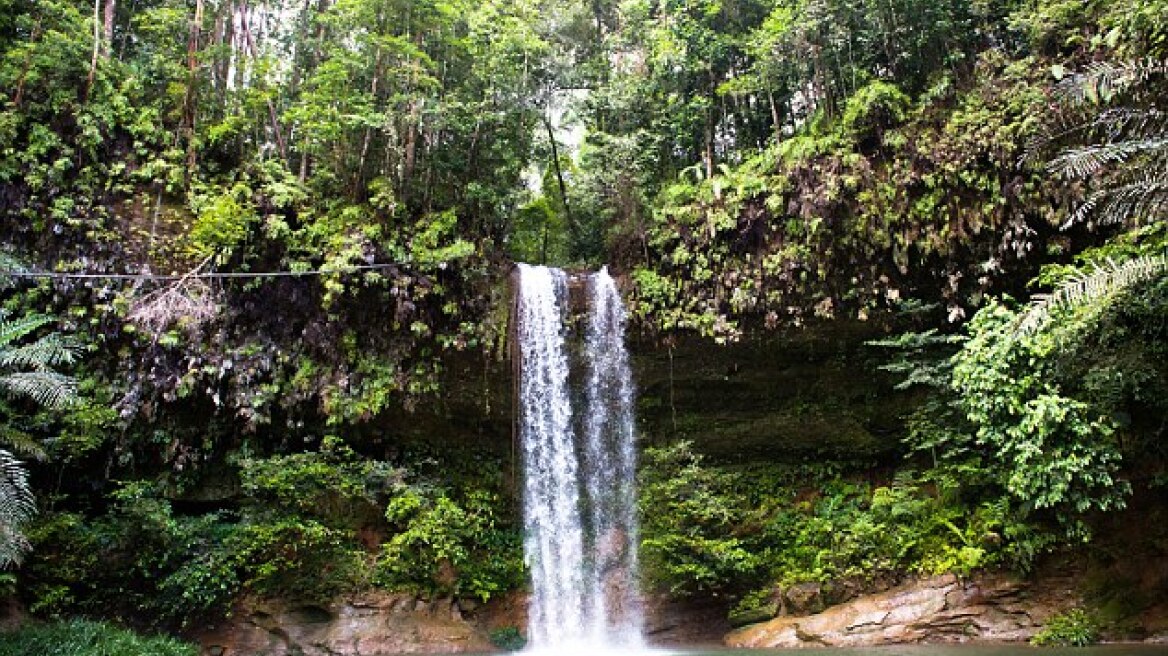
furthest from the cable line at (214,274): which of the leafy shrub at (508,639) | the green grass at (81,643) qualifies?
the leafy shrub at (508,639)

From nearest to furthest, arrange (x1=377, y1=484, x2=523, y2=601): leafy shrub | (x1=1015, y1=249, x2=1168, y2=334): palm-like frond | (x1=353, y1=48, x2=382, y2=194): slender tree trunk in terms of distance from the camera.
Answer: (x1=1015, y1=249, x2=1168, y2=334): palm-like frond < (x1=377, y1=484, x2=523, y2=601): leafy shrub < (x1=353, y1=48, x2=382, y2=194): slender tree trunk

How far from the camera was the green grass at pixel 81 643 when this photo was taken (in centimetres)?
737

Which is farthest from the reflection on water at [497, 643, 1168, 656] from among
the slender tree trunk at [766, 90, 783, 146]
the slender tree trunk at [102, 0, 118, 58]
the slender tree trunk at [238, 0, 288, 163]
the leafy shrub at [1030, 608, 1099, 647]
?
the slender tree trunk at [102, 0, 118, 58]

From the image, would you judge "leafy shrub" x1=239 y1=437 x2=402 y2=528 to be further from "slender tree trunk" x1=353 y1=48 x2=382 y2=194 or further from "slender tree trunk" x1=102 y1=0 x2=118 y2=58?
"slender tree trunk" x1=102 y1=0 x2=118 y2=58

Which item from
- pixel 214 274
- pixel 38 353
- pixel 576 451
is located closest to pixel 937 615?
pixel 576 451

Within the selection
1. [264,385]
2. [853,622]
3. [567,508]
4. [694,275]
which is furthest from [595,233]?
[853,622]

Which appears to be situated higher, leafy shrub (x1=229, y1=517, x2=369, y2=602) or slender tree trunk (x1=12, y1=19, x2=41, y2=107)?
slender tree trunk (x1=12, y1=19, x2=41, y2=107)

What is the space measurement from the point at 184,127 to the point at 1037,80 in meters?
13.5

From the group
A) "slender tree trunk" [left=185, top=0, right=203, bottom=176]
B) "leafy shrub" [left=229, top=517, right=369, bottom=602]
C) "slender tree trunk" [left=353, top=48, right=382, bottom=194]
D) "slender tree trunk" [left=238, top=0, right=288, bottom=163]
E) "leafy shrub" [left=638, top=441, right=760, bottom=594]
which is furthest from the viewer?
"slender tree trunk" [left=238, top=0, right=288, bottom=163]

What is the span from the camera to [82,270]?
10.5 m

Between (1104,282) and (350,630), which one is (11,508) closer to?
(350,630)

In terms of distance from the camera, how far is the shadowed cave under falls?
11422 mm

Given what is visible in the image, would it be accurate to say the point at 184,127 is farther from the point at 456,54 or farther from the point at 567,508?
the point at 567,508

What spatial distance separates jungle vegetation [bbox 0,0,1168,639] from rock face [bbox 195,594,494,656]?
307 millimetres
